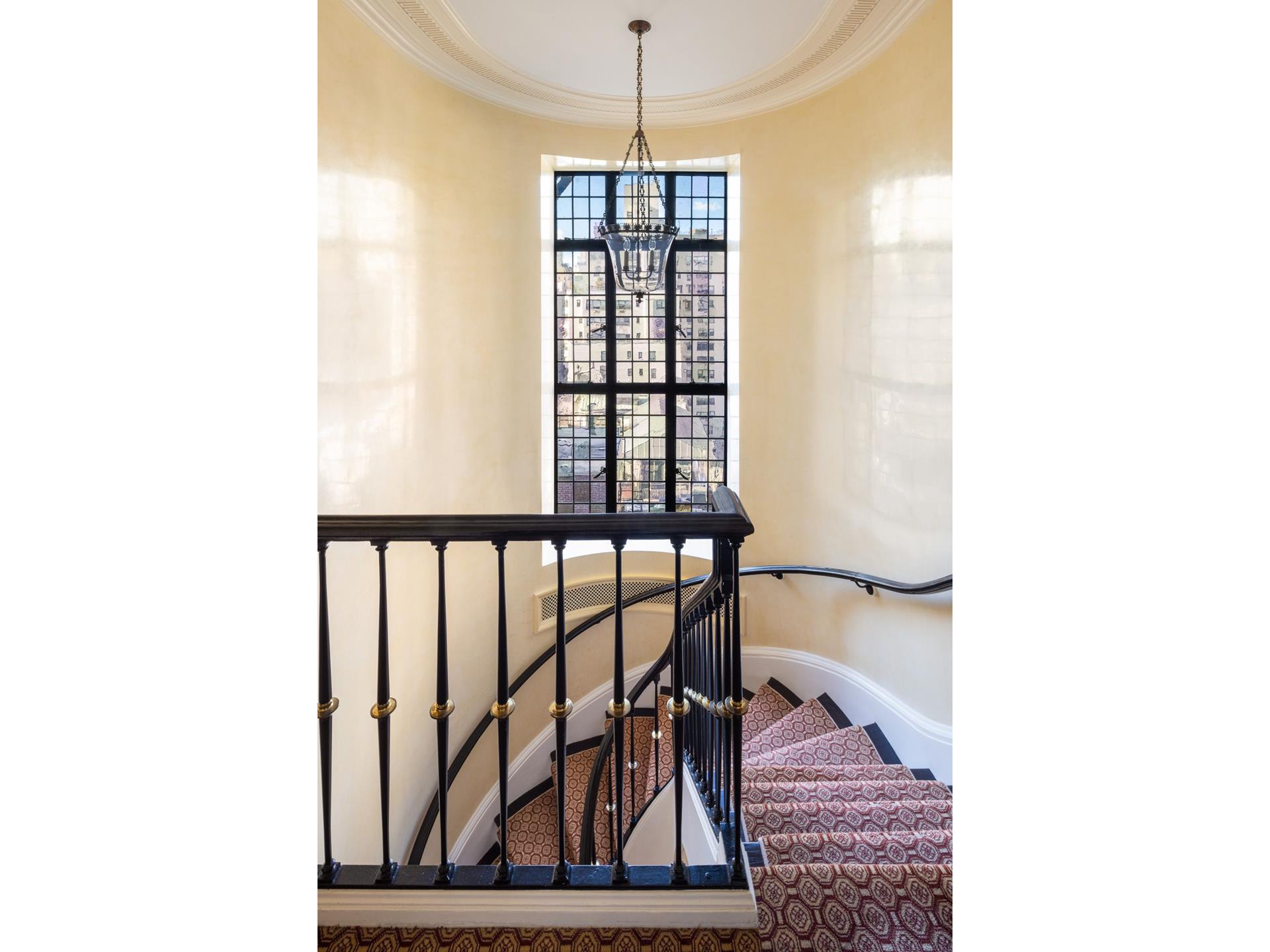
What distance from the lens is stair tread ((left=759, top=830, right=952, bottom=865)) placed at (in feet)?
5.67

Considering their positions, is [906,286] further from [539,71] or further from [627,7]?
[539,71]

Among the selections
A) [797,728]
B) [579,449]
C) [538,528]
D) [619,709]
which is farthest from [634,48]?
[797,728]

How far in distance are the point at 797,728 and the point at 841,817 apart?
6.98 feet

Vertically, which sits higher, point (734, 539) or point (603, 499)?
point (734, 539)

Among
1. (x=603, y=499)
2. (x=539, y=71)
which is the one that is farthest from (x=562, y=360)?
(x=539, y=71)

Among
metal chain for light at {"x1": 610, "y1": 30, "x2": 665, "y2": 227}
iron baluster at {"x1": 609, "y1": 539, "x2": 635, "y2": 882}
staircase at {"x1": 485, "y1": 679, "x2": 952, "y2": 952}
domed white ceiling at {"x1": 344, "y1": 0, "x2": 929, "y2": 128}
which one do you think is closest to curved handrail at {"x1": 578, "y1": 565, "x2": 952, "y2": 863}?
staircase at {"x1": 485, "y1": 679, "x2": 952, "y2": 952}

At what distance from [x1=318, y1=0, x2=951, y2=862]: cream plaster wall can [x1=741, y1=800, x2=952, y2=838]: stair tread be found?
3.95 feet

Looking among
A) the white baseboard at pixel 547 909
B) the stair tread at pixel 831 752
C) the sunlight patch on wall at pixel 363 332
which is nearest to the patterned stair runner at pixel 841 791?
the stair tread at pixel 831 752

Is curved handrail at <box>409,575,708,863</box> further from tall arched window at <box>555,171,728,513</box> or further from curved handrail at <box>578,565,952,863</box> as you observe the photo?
tall arched window at <box>555,171,728,513</box>

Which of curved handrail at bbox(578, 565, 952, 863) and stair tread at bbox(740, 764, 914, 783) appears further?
stair tread at bbox(740, 764, 914, 783)

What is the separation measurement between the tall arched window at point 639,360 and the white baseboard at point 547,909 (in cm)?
413

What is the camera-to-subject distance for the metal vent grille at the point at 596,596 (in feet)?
17.2
